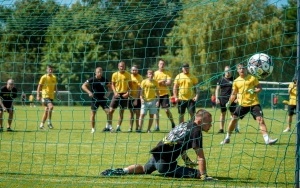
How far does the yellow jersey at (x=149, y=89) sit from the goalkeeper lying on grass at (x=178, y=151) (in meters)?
7.57

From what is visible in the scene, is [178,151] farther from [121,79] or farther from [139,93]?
[139,93]

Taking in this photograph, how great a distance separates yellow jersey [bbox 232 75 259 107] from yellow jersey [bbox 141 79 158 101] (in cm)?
347

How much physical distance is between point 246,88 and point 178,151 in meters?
4.78

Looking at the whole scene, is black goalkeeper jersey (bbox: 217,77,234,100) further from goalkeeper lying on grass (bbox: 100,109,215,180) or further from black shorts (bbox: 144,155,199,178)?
black shorts (bbox: 144,155,199,178)

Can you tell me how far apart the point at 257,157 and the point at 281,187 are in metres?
2.52

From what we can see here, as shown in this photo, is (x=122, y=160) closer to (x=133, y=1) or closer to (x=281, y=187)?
(x=133, y=1)

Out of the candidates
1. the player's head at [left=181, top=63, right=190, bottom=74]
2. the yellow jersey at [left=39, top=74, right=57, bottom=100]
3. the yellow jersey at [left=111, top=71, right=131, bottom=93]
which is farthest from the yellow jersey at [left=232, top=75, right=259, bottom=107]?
the yellow jersey at [left=39, top=74, right=57, bottom=100]

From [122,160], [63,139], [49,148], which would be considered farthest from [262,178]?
[63,139]

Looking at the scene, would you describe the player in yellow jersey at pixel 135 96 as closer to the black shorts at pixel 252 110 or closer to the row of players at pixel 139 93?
the row of players at pixel 139 93

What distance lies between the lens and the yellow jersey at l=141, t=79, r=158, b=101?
1561cm

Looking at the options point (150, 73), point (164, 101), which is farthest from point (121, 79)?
point (164, 101)

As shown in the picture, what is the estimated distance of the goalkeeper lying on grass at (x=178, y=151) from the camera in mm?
7492

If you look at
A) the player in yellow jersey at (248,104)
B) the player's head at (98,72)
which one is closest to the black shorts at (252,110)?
the player in yellow jersey at (248,104)

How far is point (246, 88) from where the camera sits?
1209 centimetres
